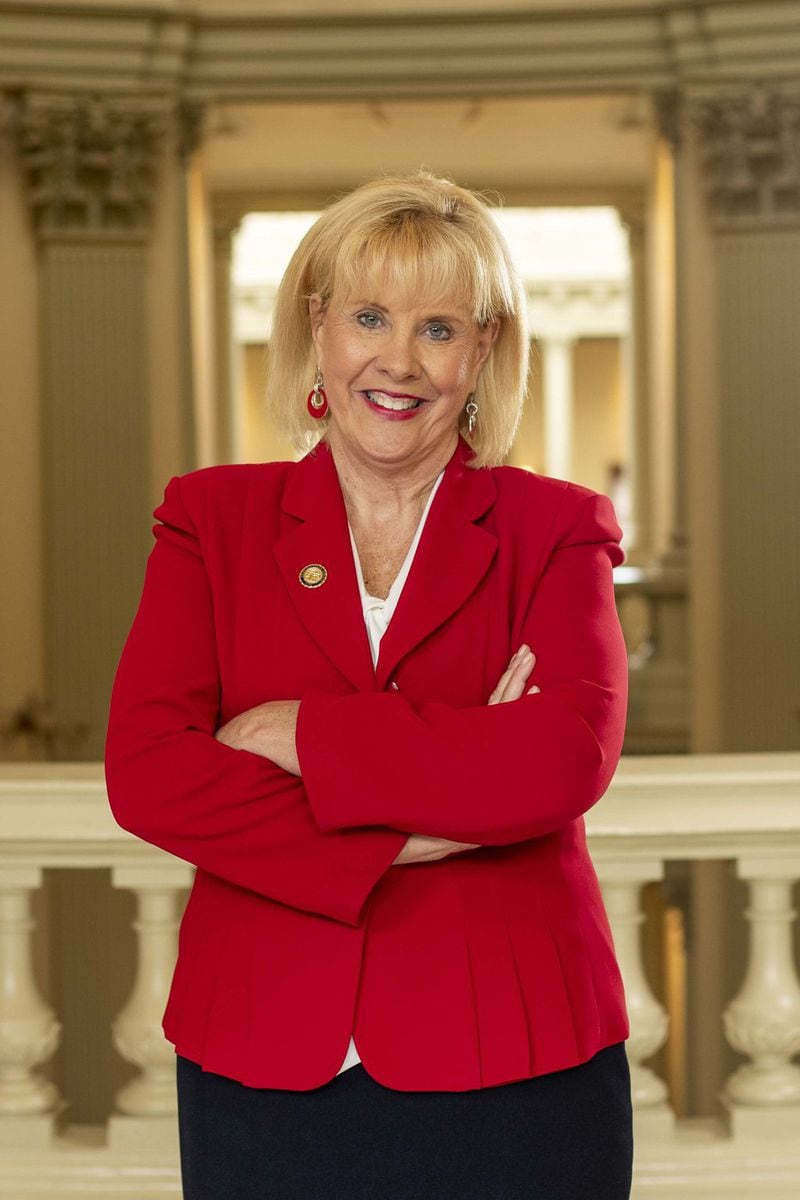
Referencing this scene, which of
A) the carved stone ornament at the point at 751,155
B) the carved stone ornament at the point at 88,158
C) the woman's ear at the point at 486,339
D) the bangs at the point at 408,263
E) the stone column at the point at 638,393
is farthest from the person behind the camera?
the stone column at the point at 638,393

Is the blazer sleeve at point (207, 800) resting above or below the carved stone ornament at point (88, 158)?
below

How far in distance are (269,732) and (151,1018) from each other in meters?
1.07

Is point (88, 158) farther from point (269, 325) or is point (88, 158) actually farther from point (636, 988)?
point (636, 988)

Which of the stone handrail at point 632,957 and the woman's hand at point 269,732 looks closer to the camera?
the woman's hand at point 269,732

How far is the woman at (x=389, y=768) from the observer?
1645 millimetres

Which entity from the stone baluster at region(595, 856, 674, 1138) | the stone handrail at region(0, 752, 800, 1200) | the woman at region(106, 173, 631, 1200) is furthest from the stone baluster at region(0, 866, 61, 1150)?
the stone baluster at region(595, 856, 674, 1138)

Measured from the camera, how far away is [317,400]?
1.93 m

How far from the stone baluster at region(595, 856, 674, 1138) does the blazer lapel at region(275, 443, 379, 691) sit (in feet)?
3.05

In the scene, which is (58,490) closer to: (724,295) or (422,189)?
(724,295)

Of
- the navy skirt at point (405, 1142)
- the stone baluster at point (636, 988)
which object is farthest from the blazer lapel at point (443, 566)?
the stone baluster at point (636, 988)

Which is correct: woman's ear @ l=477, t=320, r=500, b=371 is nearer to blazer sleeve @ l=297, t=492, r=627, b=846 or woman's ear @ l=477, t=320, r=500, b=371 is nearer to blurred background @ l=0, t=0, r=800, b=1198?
blazer sleeve @ l=297, t=492, r=627, b=846

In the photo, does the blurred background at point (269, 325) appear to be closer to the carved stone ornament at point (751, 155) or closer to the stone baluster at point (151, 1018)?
the carved stone ornament at point (751, 155)

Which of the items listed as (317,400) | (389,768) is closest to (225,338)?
(317,400)

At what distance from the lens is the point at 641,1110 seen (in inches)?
101
